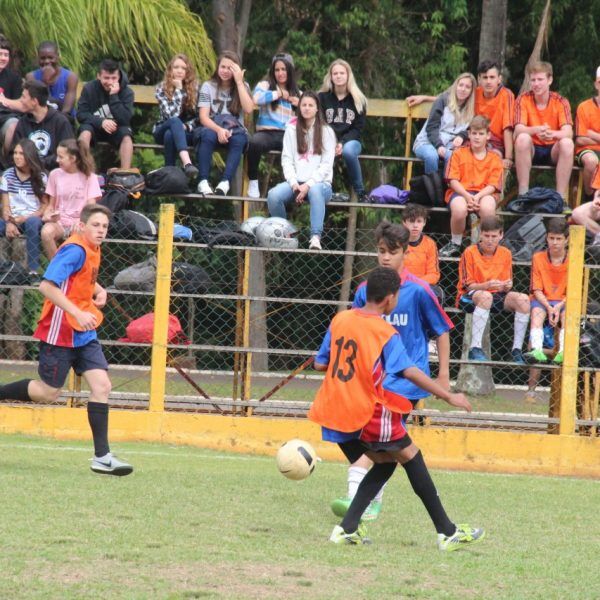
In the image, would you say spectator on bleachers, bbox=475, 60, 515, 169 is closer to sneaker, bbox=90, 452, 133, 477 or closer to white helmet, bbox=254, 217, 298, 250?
white helmet, bbox=254, 217, 298, 250

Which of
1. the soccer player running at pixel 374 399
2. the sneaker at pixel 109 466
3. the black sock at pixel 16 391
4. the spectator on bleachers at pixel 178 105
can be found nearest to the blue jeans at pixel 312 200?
the spectator on bleachers at pixel 178 105

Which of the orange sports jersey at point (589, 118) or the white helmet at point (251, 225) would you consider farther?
the orange sports jersey at point (589, 118)

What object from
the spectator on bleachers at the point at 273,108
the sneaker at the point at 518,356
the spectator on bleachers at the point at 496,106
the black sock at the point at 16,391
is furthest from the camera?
the spectator on bleachers at the point at 273,108

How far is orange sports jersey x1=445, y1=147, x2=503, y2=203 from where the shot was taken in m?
12.0

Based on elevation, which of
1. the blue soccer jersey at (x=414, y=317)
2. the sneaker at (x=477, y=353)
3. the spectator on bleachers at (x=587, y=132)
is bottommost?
the sneaker at (x=477, y=353)

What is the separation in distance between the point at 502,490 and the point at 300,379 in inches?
167

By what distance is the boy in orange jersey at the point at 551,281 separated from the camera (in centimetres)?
1099

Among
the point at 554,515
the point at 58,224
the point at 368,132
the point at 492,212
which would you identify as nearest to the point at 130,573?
the point at 554,515

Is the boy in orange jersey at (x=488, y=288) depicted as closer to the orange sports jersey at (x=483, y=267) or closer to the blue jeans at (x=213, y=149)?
the orange sports jersey at (x=483, y=267)

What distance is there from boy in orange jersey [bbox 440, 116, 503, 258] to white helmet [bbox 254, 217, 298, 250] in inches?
59.8

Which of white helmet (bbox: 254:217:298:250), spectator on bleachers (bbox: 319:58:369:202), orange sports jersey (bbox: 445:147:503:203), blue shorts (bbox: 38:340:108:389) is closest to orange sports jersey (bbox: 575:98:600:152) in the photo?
orange sports jersey (bbox: 445:147:503:203)

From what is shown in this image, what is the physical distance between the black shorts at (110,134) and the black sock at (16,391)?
16.1 ft

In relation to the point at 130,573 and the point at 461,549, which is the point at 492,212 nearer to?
the point at 461,549

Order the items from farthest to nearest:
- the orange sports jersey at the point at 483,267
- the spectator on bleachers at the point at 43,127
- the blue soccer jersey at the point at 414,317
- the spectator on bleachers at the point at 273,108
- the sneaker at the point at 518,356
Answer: the spectator on bleachers at the point at 273,108 < the spectator on bleachers at the point at 43,127 < the orange sports jersey at the point at 483,267 < the sneaker at the point at 518,356 < the blue soccer jersey at the point at 414,317
